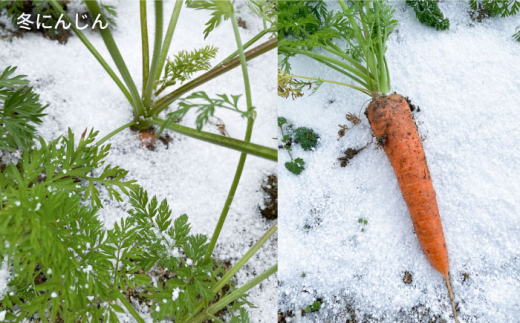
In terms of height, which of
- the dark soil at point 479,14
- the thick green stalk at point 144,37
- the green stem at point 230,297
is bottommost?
the green stem at point 230,297

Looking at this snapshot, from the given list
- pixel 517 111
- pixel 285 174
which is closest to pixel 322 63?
pixel 285 174

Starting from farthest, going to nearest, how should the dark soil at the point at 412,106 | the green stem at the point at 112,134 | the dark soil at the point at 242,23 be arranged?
the dark soil at the point at 242,23, the dark soil at the point at 412,106, the green stem at the point at 112,134

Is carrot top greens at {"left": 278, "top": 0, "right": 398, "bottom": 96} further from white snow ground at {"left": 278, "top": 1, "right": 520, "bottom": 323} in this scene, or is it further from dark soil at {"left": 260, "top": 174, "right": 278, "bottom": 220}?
dark soil at {"left": 260, "top": 174, "right": 278, "bottom": 220}

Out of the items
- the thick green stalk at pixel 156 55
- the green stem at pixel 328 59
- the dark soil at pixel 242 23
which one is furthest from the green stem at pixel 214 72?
the dark soil at pixel 242 23

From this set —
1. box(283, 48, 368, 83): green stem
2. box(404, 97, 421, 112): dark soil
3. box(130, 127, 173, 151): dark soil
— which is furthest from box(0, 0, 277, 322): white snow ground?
box(404, 97, 421, 112): dark soil

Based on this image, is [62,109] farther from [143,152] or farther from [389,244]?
[389,244]

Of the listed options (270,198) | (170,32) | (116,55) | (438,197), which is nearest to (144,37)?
(170,32)

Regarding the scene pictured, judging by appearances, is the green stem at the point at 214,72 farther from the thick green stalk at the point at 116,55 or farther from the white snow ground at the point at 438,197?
the white snow ground at the point at 438,197
